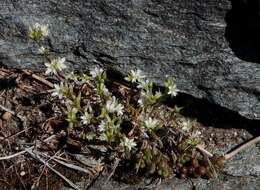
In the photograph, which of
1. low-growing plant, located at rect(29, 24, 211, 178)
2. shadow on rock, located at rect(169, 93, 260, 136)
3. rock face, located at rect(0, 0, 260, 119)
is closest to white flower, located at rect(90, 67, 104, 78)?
low-growing plant, located at rect(29, 24, 211, 178)

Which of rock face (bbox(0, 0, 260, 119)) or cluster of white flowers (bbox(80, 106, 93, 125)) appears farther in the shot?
cluster of white flowers (bbox(80, 106, 93, 125))

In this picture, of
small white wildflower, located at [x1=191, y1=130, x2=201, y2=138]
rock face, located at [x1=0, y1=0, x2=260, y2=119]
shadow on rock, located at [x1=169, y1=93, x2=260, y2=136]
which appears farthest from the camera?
shadow on rock, located at [x1=169, y1=93, x2=260, y2=136]

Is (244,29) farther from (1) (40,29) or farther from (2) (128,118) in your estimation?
(1) (40,29)

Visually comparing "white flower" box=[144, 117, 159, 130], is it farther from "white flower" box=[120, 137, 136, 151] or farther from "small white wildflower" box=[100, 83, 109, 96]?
"small white wildflower" box=[100, 83, 109, 96]

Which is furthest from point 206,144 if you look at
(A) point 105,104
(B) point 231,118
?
(A) point 105,104

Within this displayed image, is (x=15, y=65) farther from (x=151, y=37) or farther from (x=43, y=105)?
(x=151, y=37)

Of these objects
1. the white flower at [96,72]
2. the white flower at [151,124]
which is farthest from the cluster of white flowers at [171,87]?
the white flower at [96,72]

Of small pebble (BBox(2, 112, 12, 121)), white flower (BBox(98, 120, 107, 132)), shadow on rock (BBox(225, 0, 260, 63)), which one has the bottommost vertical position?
small pebble (BBox(2, 112, 12, 121))

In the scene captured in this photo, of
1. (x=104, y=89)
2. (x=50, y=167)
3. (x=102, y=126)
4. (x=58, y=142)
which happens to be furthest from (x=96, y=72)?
(x=50, y=167)
